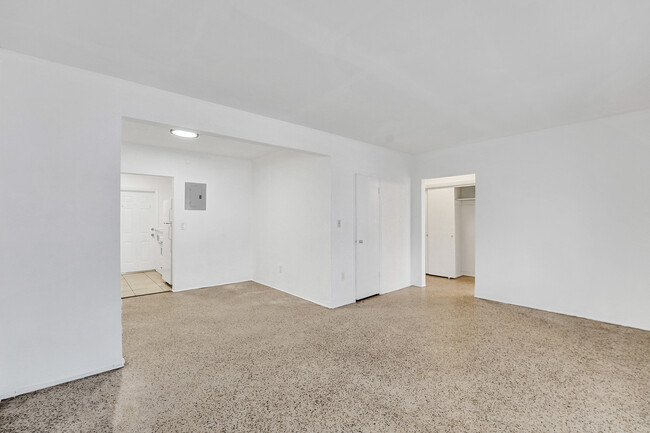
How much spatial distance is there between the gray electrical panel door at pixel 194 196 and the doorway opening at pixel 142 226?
1096mm

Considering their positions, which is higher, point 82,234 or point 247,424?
point 82,234

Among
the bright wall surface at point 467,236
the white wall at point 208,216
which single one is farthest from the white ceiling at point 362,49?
the bright wall surface at point 467,236

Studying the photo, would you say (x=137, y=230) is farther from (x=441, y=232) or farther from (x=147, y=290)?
(x=441, y=232)

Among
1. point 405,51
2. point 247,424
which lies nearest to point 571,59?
point 405,51

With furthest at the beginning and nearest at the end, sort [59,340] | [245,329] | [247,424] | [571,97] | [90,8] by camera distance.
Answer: [245,329], [571,97], [59,340], [247,424], [90,8]

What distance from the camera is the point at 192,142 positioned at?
4.68m

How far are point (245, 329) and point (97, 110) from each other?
8.50 feet

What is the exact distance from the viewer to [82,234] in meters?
2.34

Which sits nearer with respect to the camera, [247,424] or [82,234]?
[247,424]

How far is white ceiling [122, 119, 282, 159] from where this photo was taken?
3.98 meters

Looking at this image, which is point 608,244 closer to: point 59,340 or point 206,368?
point 206,368

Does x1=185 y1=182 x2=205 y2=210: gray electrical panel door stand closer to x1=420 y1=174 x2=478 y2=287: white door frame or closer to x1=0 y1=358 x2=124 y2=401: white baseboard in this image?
x1=0 y1=358 x2=124 y2=401: white baseboard

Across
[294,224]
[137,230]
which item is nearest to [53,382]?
[294,224]

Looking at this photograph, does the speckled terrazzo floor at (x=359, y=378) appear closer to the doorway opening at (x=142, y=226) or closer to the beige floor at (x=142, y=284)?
the beige floor at (x=142, y=284)
